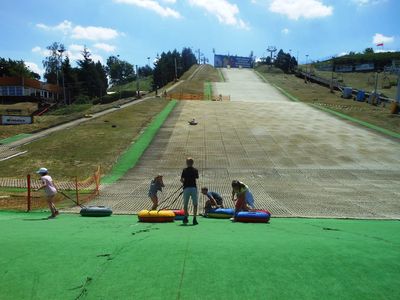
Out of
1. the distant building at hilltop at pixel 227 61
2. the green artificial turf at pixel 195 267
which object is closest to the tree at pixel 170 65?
the distant building at hilltop at pixel 227 61

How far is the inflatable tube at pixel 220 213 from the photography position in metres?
14.3

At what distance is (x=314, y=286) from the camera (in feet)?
20.1

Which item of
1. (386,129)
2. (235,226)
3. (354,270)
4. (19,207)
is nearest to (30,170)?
(19,207)

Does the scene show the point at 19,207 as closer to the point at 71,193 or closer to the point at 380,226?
the point at 71,193

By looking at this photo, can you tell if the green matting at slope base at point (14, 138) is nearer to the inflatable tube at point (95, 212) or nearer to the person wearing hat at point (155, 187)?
the inflatable tube at point (95, 212)

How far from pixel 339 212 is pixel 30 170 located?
57.3 ft

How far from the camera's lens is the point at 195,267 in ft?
22.0

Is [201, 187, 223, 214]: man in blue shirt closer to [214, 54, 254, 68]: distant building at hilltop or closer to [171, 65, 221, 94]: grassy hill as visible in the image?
[171, 65, 221, 94]: grassy hill

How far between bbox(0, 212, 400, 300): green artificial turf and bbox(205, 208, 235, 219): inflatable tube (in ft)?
16.7

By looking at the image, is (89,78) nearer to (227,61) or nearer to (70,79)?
(70,79)

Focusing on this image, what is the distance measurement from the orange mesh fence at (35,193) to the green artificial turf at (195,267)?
832 centimetres

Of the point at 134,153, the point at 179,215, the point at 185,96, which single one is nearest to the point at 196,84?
the point at 185,96

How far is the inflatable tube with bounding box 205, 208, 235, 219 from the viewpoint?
46.9ft

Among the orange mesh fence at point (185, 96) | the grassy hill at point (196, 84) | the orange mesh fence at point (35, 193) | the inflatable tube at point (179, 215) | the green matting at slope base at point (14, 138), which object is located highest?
the grassy hill at point (196, 84)
